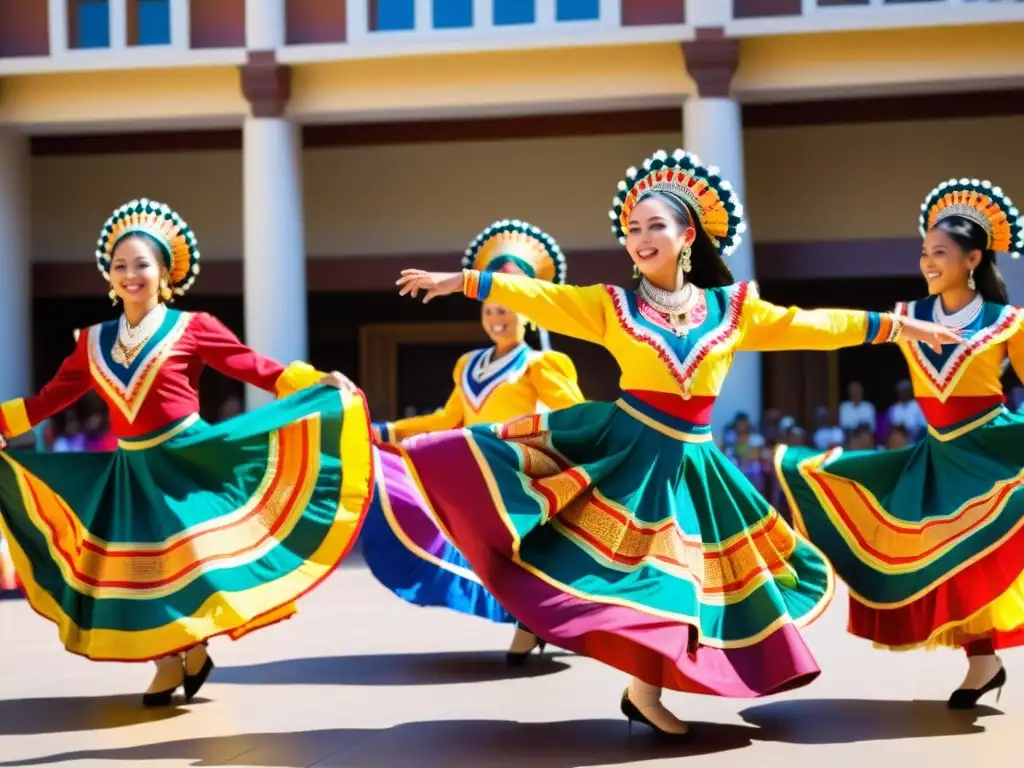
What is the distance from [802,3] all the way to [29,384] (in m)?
7.80

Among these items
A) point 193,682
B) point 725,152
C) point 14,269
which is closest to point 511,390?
point 193,682

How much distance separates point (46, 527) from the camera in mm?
5422

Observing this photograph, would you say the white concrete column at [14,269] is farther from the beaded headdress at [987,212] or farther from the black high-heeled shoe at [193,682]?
the beaded headdress at [987,212]

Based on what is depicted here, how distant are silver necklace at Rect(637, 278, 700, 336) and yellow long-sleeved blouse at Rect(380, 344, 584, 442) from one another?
4.86 ft

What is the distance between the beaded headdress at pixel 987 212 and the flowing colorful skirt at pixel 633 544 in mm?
1528

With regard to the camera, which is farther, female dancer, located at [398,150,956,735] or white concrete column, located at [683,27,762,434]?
white concrete column, located at [683,27,762,434]

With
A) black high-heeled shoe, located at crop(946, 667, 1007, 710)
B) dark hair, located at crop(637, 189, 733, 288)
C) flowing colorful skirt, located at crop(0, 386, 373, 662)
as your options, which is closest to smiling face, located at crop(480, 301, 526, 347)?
flowing colorful skirt, located at crop(0, 386, 373, 662)

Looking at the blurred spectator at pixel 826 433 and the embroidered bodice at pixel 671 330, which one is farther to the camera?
the blurred spectator at pixel 826 433

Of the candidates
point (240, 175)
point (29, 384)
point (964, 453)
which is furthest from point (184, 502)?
point (240, 175)

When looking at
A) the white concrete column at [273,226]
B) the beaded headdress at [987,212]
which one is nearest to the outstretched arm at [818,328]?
the beaded headdress at [987,212]

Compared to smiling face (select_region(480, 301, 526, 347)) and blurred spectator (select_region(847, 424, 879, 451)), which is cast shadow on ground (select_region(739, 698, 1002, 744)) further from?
blurred spectator (select_region(847, 424, 879, 451))

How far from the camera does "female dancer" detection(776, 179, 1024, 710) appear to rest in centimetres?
506

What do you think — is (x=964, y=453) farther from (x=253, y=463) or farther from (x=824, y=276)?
(x=824, y=276)

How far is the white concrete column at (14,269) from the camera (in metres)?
14.5
